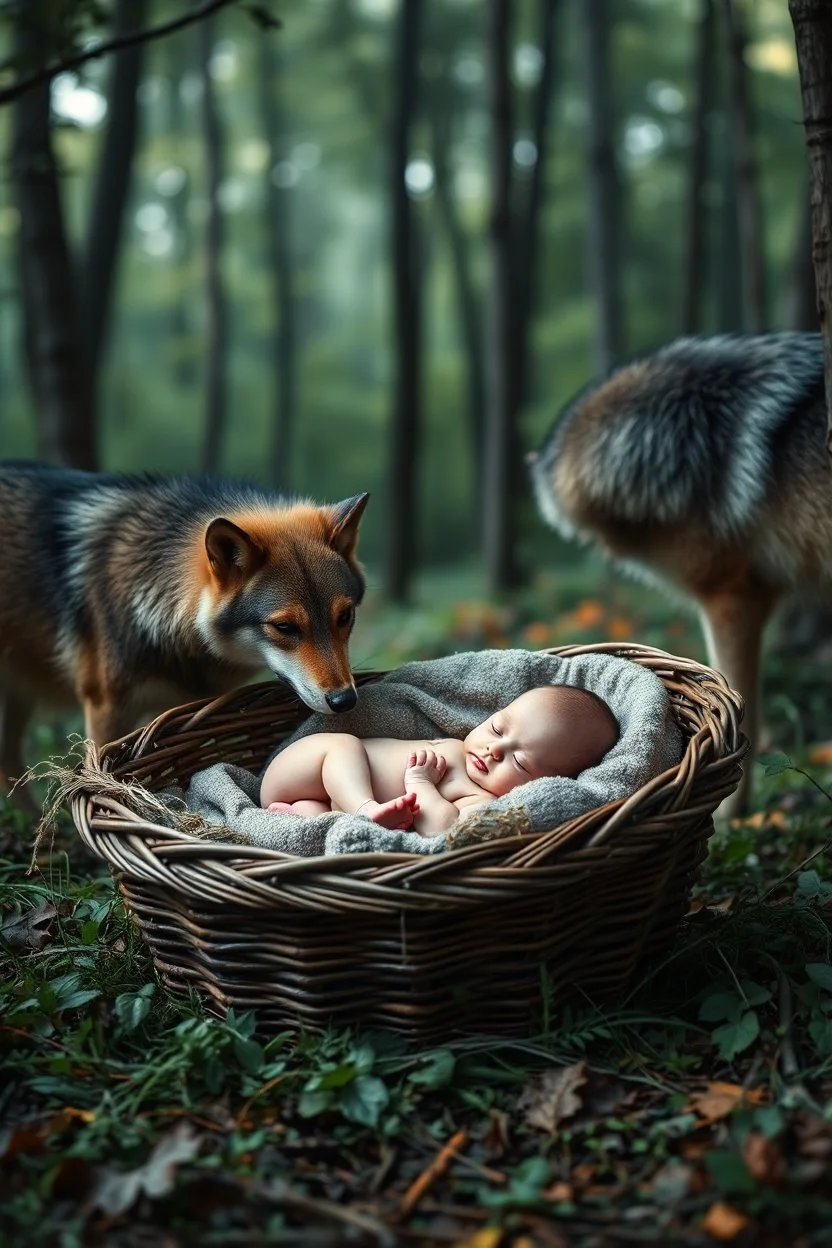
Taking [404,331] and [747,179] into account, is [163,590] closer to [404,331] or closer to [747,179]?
[747,179]

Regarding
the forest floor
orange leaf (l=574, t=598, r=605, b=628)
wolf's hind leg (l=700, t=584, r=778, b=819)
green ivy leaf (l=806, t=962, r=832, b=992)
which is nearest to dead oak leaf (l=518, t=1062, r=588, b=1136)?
the forest floor

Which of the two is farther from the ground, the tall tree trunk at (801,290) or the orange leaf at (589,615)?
the tall tree trunk at (801,290)

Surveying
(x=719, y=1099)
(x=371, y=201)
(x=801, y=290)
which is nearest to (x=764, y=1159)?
(x=719, y=1099)

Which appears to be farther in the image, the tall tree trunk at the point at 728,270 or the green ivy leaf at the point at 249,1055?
the tall tree trunk at the point at 728,270

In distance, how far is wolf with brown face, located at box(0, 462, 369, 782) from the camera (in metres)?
3.73

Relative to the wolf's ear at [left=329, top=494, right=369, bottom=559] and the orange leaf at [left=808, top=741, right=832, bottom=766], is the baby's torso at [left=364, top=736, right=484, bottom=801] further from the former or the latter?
the orange leaf at [left=808, top=741, right=832, bottom=766]

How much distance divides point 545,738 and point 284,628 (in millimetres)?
957

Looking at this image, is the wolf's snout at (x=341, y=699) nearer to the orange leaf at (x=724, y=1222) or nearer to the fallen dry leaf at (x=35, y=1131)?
the fallen dry leaf at (x=35, y=1131)

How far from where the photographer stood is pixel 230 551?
Result: 3723mm

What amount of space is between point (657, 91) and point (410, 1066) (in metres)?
20.4

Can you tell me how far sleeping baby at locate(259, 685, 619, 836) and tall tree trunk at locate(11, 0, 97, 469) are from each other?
3555 mm

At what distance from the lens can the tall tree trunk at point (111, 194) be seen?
8.43m

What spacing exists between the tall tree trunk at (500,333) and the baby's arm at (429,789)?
7.08 m

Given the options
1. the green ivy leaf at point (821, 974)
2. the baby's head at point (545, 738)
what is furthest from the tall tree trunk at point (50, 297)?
the green ivy leaf at point (821, 974)
